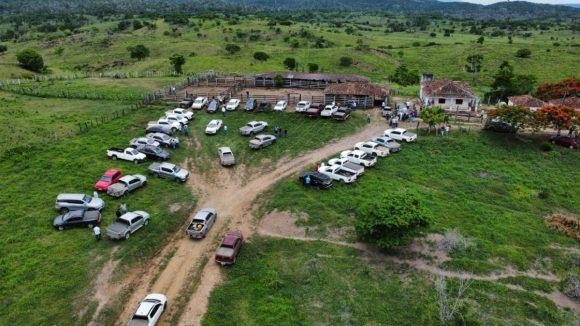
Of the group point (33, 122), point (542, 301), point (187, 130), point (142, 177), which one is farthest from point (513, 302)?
point (33, 122)

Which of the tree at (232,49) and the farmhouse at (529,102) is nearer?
the farmhouse at (529,102)

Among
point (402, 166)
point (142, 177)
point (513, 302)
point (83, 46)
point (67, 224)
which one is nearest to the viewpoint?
point (513, 302)

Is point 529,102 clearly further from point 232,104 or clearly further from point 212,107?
point 212,107

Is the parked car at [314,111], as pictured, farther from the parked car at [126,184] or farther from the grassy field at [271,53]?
the grassy field at [271,53]

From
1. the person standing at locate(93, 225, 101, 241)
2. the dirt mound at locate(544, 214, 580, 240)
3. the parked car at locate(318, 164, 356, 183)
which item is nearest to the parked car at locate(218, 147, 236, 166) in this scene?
the parked car at locate(318, 164, 356, 183)

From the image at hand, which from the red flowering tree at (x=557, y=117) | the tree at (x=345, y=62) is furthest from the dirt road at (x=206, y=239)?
the tree at (x=345, y=62)

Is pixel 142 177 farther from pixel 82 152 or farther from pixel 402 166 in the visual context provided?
pixel 402 166
